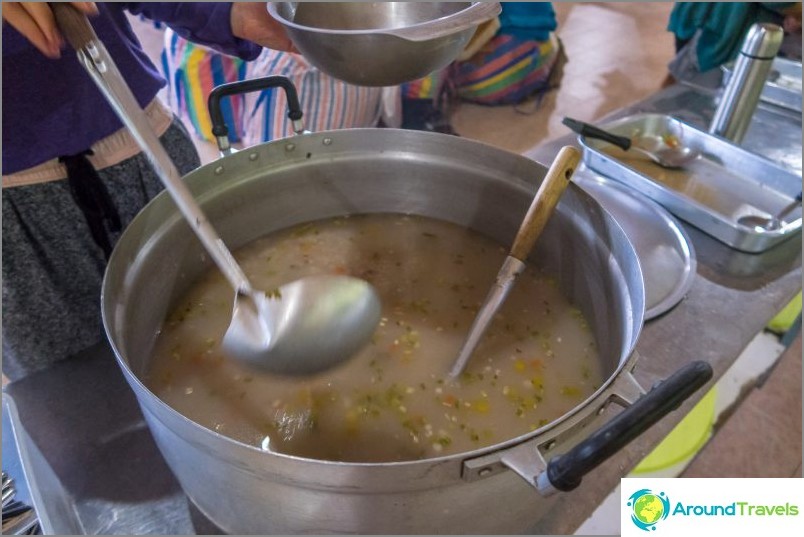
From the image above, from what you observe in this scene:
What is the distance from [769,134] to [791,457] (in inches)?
31.7

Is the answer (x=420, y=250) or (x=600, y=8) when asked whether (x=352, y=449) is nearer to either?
(x=420, y=250)

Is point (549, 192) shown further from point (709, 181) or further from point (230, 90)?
point (709, 181)

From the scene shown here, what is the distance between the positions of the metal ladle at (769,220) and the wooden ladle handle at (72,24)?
1.08 metres

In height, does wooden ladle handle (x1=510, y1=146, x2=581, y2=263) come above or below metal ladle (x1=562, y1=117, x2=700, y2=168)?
above

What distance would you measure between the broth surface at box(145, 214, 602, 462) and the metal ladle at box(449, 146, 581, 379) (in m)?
0.04

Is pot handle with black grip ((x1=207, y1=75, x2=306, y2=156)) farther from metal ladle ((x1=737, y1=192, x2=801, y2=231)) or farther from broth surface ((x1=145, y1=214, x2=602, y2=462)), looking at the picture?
metal ladle ((x1=737, y1=192, x2=801, y2=231))

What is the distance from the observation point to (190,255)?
2.93ft

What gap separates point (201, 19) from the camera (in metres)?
0.89

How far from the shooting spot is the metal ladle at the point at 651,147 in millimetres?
1207

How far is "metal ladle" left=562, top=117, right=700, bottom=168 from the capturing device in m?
1.21

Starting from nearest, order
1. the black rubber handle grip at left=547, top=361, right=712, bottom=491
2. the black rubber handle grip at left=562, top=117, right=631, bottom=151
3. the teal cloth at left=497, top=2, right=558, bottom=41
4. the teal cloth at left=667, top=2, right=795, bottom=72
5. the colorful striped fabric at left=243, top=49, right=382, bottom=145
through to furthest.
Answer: the black rubber handle grip at left=547, top=361, right=712, bottom=491 → the black rubber handle grip at left=562, top=117, right=631, bottom=151 → the teal cloth at left=667, top=2, right=795, bottom=72 → the colorful striped fabric at left=243, top=49, right=382, bottom=145 → the teal cloth at left=497, top=2, right=558, bottom=41

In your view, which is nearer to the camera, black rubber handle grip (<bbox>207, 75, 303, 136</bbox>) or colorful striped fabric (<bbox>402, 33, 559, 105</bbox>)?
black rubber handle grip (<bbox>207, 75, 303, 136</bbox>)

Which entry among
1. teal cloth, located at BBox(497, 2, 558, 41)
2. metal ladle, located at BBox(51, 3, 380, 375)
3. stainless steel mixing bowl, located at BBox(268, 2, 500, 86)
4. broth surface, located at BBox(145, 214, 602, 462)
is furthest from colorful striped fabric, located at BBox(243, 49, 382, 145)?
metal ladle, located at BBox(51, 3, 380, 375)

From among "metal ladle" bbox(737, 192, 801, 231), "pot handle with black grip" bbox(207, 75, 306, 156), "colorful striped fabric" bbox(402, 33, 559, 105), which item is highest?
"pot handle with black grip" bbox(207, 75, 306, 156)
